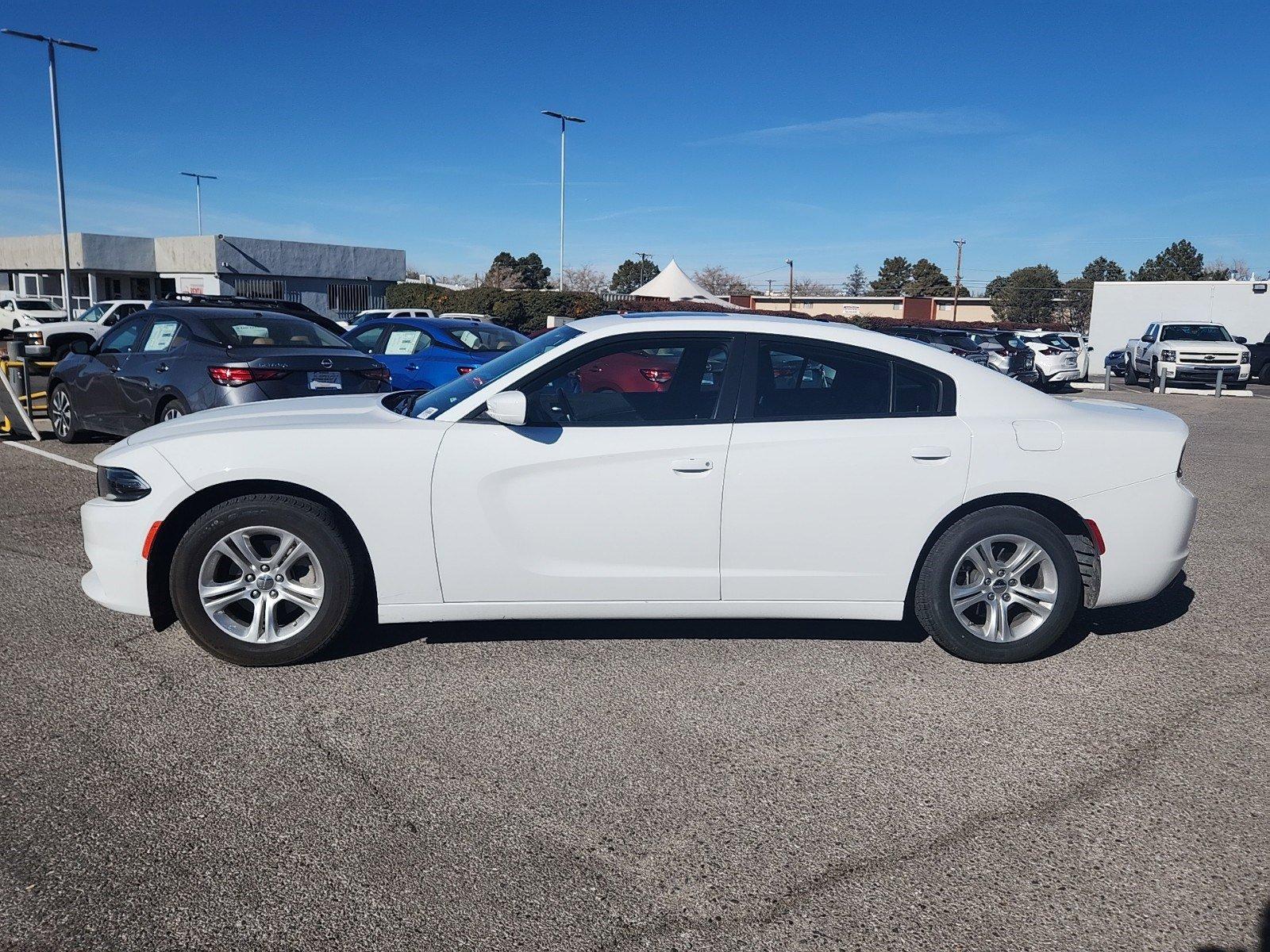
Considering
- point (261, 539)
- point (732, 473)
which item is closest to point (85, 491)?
point (261, 539)

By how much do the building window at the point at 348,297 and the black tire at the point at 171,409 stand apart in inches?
1693

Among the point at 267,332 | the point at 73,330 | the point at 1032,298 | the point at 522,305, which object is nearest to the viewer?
the point at 267,332

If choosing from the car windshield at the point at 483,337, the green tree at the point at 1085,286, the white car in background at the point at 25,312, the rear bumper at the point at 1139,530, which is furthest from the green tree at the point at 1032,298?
the rear bumper at the point at 1139,530

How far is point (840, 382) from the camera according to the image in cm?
471

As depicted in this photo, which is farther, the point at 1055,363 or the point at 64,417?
the point at 1055,363

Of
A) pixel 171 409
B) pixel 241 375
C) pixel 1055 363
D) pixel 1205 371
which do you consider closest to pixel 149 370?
pixel 171 409

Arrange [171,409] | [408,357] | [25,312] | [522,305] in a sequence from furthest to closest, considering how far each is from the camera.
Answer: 1. [522,305]
2. [25,312]
3. [408,357]
4. [171,409]

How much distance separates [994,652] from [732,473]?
1522 millimetres

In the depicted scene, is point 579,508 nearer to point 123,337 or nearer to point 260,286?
point 123,337

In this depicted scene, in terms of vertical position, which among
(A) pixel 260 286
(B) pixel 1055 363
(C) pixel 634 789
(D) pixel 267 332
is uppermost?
(A) pixel 260 286

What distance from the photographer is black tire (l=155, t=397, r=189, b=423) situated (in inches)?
364

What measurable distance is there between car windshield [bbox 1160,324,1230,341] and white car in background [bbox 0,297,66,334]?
106ft

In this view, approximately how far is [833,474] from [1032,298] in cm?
8800

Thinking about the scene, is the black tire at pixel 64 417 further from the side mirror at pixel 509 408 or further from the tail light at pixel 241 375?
the side mirror at pixel 509 408
